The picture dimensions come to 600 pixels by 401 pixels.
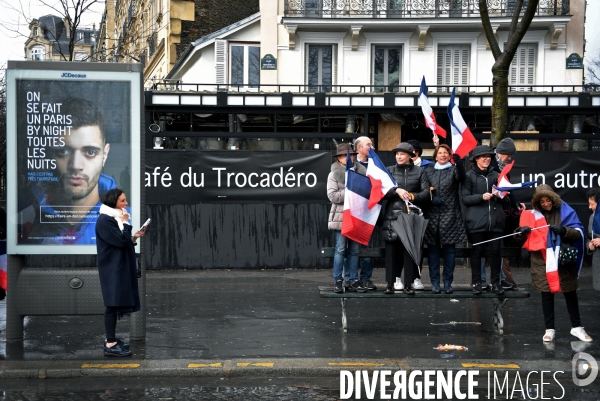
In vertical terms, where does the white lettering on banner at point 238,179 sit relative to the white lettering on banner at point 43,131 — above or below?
below

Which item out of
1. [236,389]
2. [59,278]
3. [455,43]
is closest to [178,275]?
[59,278]

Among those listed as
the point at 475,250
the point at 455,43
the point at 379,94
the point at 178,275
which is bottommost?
the point at 178,275

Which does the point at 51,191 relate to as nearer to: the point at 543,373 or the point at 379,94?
the point at 543,373

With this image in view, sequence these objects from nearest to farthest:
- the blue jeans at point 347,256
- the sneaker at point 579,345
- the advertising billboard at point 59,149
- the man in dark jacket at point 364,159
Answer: the sneaker at point 579,345, the advertising billboard at point 59,149, the blue jeans at point 347,256, the man in dark jacket at point 364,159

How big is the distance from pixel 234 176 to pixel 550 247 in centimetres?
779

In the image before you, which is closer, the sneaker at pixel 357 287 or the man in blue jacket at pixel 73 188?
the man in blue jacket at pixel 73 188

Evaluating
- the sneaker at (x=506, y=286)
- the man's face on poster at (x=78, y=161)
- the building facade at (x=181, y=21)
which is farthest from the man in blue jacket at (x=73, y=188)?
the building facade at (x=181, y=21)

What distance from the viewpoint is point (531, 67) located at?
1102 inches

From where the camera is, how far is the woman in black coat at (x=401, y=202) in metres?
9.48

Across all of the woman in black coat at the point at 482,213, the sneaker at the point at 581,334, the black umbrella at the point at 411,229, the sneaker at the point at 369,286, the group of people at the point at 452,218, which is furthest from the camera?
the sneaker at the point at 369,286

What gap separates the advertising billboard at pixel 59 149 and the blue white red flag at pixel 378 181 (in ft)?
8.92

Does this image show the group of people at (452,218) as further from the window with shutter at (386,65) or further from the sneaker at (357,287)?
the window with shutter at (386,65)

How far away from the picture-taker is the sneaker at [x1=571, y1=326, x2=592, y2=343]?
9102 millimetres

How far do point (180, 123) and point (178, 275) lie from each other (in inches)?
315
